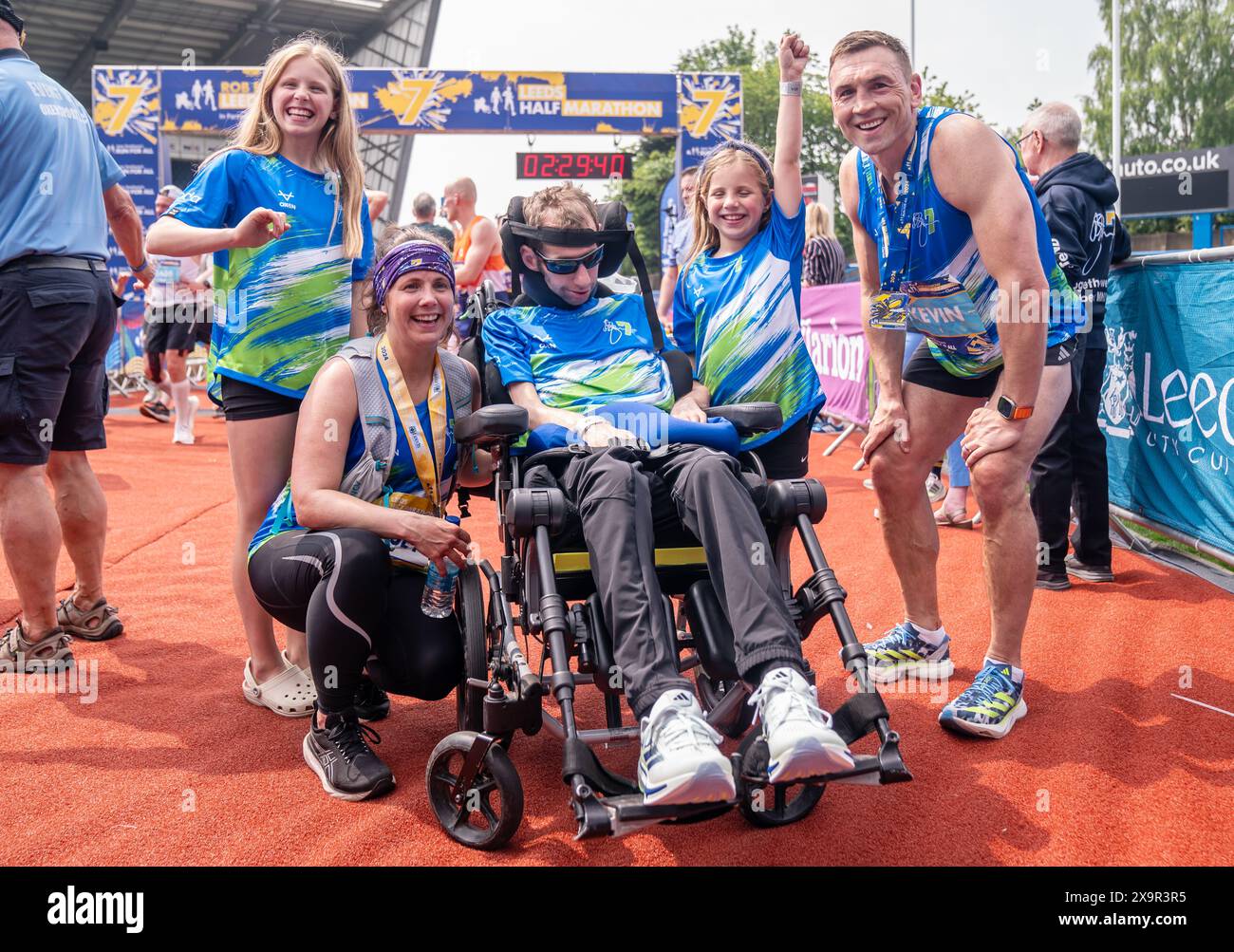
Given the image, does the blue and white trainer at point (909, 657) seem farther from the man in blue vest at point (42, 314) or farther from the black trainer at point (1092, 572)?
the man in blue vest at point (42, 314)

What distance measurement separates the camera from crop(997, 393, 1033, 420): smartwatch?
118 inches

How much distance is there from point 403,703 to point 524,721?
1.27 metres

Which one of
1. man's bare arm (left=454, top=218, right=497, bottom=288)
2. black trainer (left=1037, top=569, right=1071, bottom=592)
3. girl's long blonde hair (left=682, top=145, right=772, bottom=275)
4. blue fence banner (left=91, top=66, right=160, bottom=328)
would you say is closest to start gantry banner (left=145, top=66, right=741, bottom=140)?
blue fence banner (left=91, top=66, right=160, bottom=328)

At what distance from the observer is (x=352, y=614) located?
2.56 metres

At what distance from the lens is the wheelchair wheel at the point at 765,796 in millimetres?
2344

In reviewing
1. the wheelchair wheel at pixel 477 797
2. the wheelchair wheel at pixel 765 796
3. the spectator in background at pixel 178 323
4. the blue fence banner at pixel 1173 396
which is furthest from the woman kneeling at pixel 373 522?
the spectator in background at pixel 178 323

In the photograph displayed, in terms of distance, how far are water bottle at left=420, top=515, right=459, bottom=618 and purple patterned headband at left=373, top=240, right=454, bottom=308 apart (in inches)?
27.9

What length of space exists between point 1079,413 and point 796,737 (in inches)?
135

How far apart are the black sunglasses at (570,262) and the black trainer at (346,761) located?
4.69 ft

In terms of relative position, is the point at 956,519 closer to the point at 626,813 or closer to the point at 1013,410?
the point at 1013,410

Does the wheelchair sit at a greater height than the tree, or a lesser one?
lesser

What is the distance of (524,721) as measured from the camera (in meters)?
2.39

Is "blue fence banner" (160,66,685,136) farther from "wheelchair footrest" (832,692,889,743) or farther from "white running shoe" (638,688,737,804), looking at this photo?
"white running shoe" (638,688,737,804)

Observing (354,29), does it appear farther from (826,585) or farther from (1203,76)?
(826,585)
